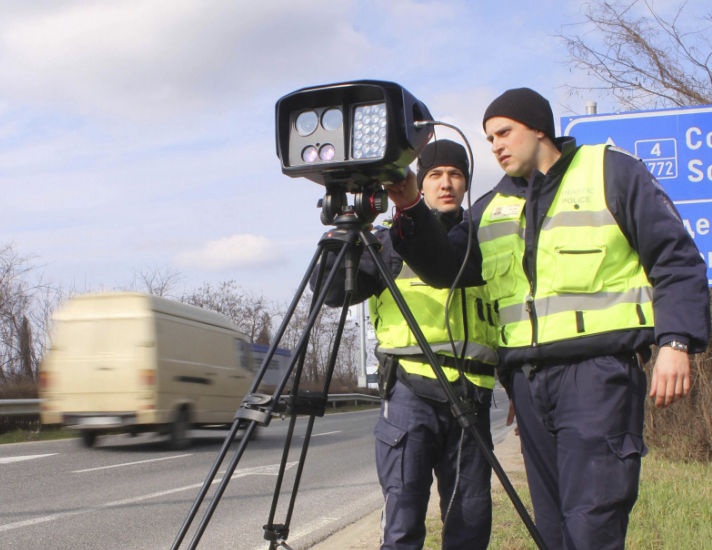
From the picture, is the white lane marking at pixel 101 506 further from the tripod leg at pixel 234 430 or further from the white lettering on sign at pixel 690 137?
the white lettering on sign at pixel 690 137

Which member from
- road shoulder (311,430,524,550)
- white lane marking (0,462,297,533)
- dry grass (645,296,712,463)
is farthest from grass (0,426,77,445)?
dry grass (645,296,712,463)

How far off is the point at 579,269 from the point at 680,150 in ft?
15.5

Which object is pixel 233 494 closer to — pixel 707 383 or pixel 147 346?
pixel 147 346

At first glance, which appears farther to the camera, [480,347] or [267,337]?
[267,337]

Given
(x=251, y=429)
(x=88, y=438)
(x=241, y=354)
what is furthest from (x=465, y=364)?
(x=241, y=354)

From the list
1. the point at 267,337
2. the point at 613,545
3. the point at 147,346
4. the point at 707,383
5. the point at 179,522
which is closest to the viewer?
the point at 613,545

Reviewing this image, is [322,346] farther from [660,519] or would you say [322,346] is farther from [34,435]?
[660,519]

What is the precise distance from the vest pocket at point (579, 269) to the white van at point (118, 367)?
314 inches

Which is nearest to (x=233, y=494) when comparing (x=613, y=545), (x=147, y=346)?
(x=147, y=346)

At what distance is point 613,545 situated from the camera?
188cm

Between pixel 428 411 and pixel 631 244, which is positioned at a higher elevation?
pixel 631 244

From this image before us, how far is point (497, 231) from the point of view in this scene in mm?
2355

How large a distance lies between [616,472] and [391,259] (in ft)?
3.93

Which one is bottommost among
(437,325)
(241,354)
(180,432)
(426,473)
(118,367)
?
(180,432)
